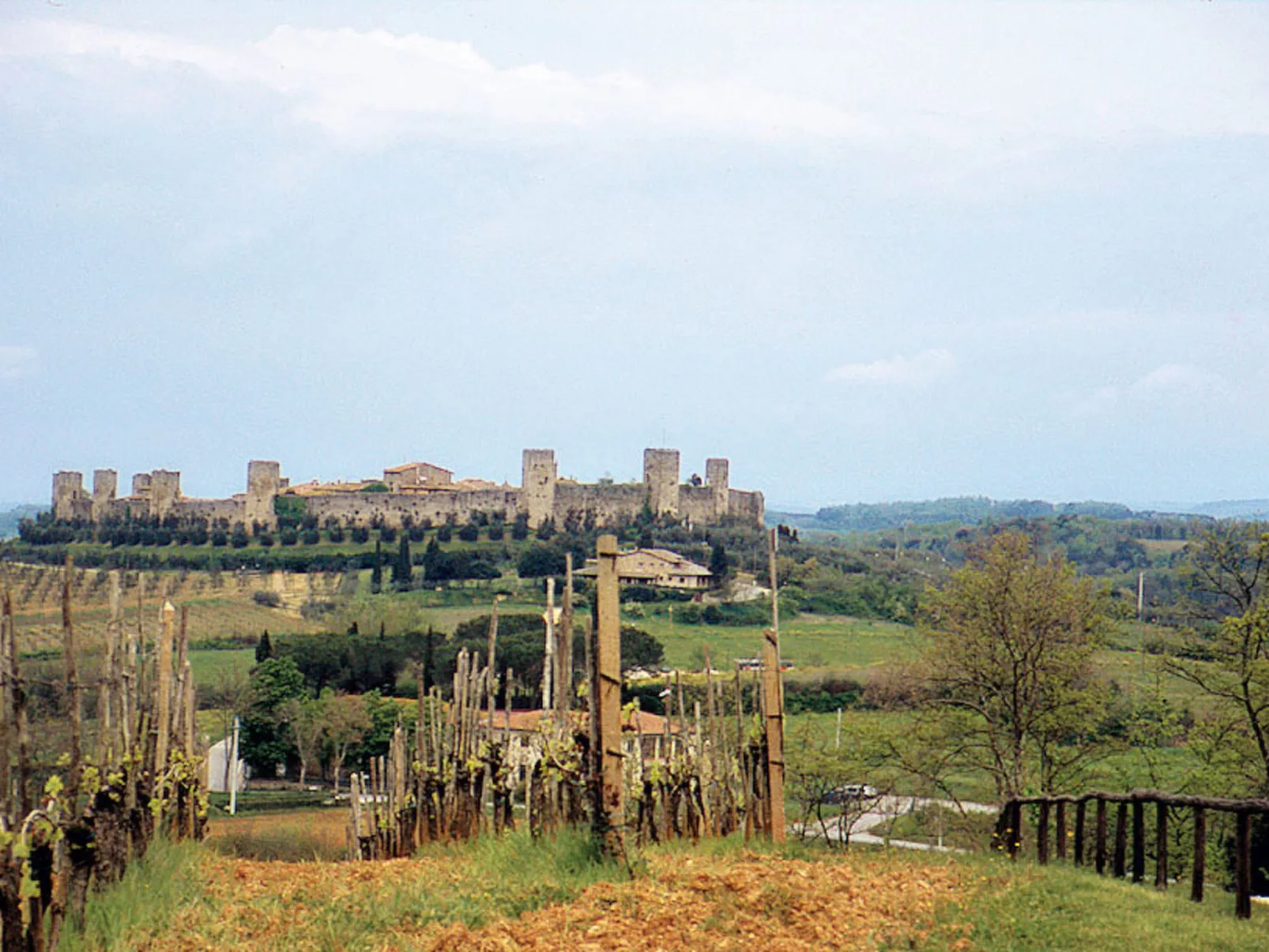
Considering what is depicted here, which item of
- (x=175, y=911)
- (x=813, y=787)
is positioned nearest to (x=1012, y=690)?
(x=813, y=787)

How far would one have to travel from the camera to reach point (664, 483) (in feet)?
314

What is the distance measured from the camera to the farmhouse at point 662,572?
238 ft

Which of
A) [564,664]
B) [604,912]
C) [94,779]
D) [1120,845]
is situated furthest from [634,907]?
[1120,845]

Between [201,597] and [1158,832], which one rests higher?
[1158,832]

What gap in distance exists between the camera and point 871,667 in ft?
144

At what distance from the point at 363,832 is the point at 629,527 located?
7971 centimetres

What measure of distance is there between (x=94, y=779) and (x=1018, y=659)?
1579cm

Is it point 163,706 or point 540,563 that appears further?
point 540,563

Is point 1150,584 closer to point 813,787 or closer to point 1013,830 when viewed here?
point 813,787

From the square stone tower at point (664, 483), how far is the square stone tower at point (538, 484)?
7.41 m

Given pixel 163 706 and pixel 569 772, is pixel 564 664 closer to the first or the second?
pixel 569 772

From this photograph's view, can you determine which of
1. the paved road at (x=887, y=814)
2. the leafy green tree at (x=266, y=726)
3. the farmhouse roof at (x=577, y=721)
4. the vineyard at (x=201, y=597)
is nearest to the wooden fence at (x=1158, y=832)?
the farmhouse roof at (x=577, y=721)

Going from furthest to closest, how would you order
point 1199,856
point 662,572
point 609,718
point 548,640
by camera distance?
point 662,572 < point 548,640 < point 1199,856 < point 609,718

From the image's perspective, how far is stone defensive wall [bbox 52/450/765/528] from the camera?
91.8 metres
